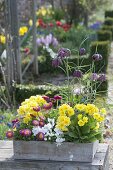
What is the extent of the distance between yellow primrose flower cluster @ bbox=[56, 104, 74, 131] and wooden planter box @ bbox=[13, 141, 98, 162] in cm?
13

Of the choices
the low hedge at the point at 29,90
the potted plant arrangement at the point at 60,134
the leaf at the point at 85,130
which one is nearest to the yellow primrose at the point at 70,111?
the potted plant arrangement at the point at 60,134

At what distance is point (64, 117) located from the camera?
11.6ft

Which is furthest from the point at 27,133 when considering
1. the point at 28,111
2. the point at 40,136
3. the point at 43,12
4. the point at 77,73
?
the point at 43,12

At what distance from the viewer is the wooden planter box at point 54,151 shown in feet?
11.6

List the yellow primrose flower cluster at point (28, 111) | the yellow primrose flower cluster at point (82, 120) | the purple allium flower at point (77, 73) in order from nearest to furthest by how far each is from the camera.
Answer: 1. the yellow primrose flower cluster at point (82, 120)
2. the yellow primrose flower cluster at point (28, 111)
3. the purple allium flower at point (77, 73)

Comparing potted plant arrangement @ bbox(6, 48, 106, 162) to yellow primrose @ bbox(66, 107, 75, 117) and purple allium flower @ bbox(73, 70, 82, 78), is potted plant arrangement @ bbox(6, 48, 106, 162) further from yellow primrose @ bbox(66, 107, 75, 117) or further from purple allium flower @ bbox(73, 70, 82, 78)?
purple allium flower @ bbox(73, 70, 82, 78)

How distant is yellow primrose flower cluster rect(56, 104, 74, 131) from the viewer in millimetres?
3520

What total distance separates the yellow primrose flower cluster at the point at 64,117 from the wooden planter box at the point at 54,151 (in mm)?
128

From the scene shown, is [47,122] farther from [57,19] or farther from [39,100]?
[57,19]

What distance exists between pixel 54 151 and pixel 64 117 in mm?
272

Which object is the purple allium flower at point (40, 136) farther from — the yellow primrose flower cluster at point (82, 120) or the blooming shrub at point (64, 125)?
the yellow primrose flower cluster at point (82, 120)

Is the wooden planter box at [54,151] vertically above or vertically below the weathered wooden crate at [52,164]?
above

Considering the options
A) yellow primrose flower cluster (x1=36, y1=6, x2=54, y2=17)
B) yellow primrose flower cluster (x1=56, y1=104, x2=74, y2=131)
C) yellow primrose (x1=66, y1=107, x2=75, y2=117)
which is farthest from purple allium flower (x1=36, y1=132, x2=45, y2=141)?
yellow primrose flower cluster (x1=36, y1=6, x2=54, y2=17)

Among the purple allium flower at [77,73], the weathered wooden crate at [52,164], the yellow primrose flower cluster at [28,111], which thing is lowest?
the weathered wooden crate at [52,164]
